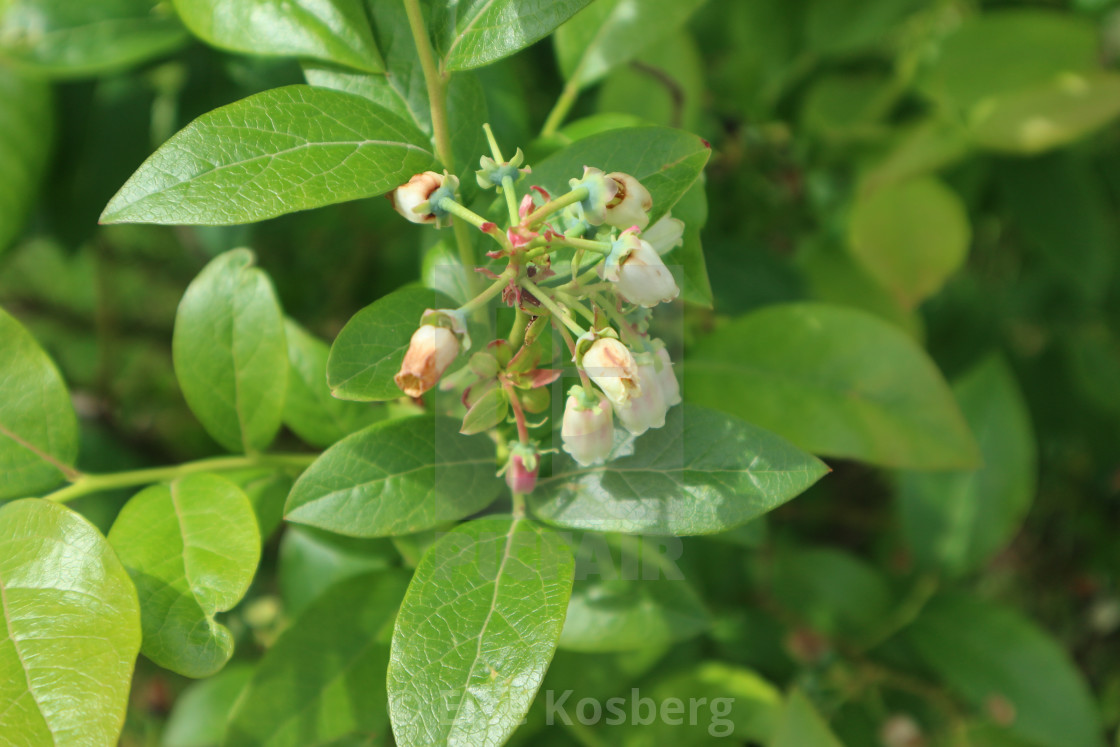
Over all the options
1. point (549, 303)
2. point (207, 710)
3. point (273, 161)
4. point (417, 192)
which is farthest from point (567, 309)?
point (207, 710)

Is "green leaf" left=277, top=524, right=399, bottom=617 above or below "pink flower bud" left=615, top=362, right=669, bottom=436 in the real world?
below

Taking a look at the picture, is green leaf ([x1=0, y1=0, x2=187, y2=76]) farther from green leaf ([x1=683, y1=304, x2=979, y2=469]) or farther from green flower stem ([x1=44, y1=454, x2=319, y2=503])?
green leaf ([x1=683, y1=304, x2=979, y2=469])

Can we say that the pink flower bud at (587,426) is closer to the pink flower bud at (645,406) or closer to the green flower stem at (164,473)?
the pink flower bud at (645,406)

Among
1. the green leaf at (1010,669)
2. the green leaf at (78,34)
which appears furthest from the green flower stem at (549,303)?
the green leaf at (1010,669)

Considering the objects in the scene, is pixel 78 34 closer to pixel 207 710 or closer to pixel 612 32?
pixel 612 32

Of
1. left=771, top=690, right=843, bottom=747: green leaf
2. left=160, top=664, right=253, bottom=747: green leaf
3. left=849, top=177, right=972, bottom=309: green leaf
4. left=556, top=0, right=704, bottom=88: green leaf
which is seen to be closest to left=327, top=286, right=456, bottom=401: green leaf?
left=556, top=0, right=704, bottom=88: green leaf

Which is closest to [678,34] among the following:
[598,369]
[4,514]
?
[598,369]

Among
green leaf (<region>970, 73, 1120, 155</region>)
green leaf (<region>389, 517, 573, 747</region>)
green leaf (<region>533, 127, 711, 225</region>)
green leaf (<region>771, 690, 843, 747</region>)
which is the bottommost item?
green leaf (<region>771, 690, 843, 747</region>)
